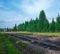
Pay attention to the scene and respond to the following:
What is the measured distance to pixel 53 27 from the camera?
109m

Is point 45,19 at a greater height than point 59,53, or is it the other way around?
point 45,19

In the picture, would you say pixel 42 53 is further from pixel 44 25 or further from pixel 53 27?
pixel 44 25

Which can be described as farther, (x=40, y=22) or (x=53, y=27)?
(x=40, y=22)

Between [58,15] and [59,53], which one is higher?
[58,15]

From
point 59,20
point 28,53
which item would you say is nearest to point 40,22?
point 59,20

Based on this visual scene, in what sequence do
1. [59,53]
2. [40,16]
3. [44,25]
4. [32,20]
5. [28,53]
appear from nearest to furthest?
[59,53]
[28,53]
[44,25]
[40,16]
[32,20]

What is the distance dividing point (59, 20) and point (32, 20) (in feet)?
191

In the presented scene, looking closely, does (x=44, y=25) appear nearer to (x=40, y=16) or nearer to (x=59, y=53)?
(x=40, y=16)

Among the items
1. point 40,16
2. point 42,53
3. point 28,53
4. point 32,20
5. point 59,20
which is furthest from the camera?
point 32,20

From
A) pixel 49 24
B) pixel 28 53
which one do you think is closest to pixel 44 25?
pixel 49 24

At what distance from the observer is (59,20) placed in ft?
332

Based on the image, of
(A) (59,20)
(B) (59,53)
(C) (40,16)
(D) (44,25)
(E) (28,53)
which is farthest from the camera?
(C) (40,16)

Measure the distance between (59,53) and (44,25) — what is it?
105m

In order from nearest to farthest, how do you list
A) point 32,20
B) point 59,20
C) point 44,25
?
point 59,20
point 44,25
point 32,20
